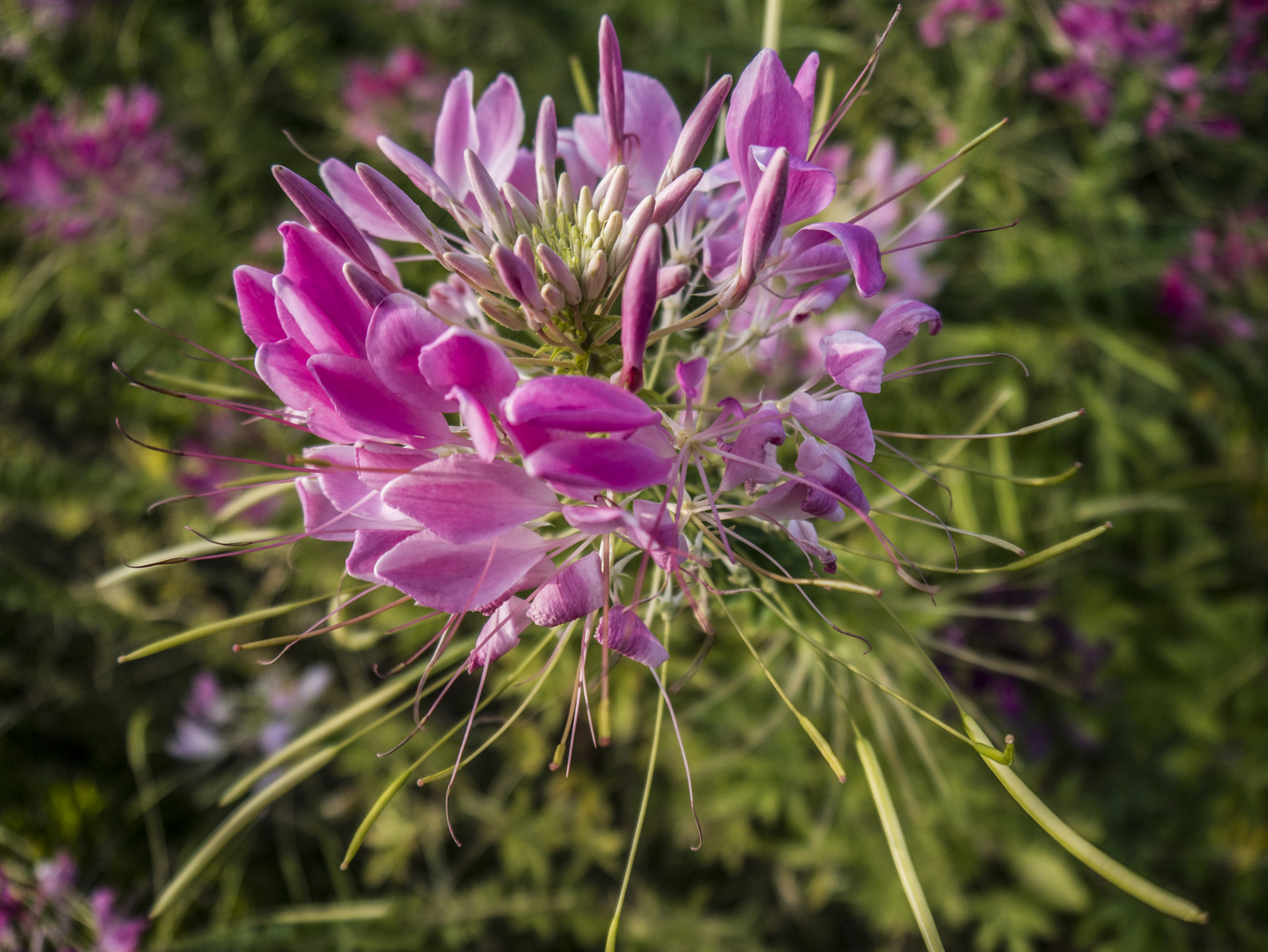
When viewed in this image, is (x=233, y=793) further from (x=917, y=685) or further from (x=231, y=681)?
(x=231, y=681)

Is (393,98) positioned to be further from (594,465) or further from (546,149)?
(594,465)

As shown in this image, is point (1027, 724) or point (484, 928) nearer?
point (1027, 724)

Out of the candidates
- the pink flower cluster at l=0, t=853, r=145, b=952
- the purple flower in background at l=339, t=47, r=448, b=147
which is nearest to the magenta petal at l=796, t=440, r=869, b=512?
the pink flower cluster at l=0, t=853, r=145, b=952

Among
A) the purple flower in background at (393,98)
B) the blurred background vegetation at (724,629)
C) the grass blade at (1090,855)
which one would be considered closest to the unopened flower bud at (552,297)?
the grass blade at (1090,855)

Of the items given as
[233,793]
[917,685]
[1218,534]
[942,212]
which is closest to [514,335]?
[233,793]

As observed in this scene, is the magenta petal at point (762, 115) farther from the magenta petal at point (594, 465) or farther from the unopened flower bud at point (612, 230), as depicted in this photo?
the magenta petal at point (594, 465)

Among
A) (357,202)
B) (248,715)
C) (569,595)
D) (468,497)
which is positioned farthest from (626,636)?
(248,715)
